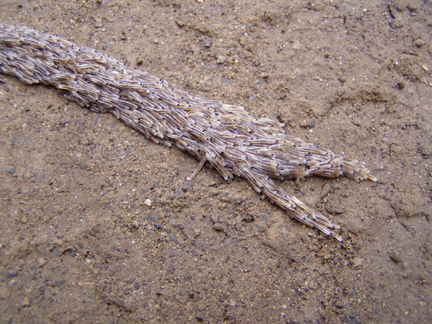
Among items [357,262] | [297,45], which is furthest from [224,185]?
[297,45]

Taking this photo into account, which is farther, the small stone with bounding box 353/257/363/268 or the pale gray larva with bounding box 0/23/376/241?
the pale gray larva with bounding box 0/23/376/241

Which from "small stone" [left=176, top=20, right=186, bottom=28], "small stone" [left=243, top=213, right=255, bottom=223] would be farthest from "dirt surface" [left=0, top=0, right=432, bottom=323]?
"small stone" [left=176, top=20, right=186, bottom=28]

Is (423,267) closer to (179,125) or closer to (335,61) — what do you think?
(335,61)

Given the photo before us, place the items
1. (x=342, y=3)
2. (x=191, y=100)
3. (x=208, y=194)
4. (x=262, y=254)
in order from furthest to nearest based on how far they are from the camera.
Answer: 1. (x=342, y=3)
2. (x=191, y=100)
3. (x=208, y=194)
4. (x=262, y=254)

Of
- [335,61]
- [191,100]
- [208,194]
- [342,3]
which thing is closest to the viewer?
[208,194]

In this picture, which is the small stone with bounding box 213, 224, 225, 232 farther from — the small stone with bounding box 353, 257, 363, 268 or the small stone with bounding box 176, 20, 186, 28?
the small stone with bounding box 176, 20, 186, 28

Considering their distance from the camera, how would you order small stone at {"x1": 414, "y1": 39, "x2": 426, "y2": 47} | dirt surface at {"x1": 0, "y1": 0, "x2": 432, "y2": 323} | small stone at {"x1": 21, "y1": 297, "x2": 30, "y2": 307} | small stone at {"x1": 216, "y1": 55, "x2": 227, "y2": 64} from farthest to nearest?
small stone at {"x1": 414, "y1": 39, "x2": 426, "y2": 47} < small stone at {"x1": 216, "y1": 55, "x2": 227, "y2": 64} < dirt surface at {"x1": 0, "y1": 0, "x2": 432, "y2": 323} < small stone at {"x1": 21, "y1": 297, "x2": 30, "y2": 307}

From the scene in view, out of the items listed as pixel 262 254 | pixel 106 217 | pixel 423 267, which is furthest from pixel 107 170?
pixel 423 267

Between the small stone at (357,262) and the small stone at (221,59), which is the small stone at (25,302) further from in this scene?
the small stone at (221,59)
